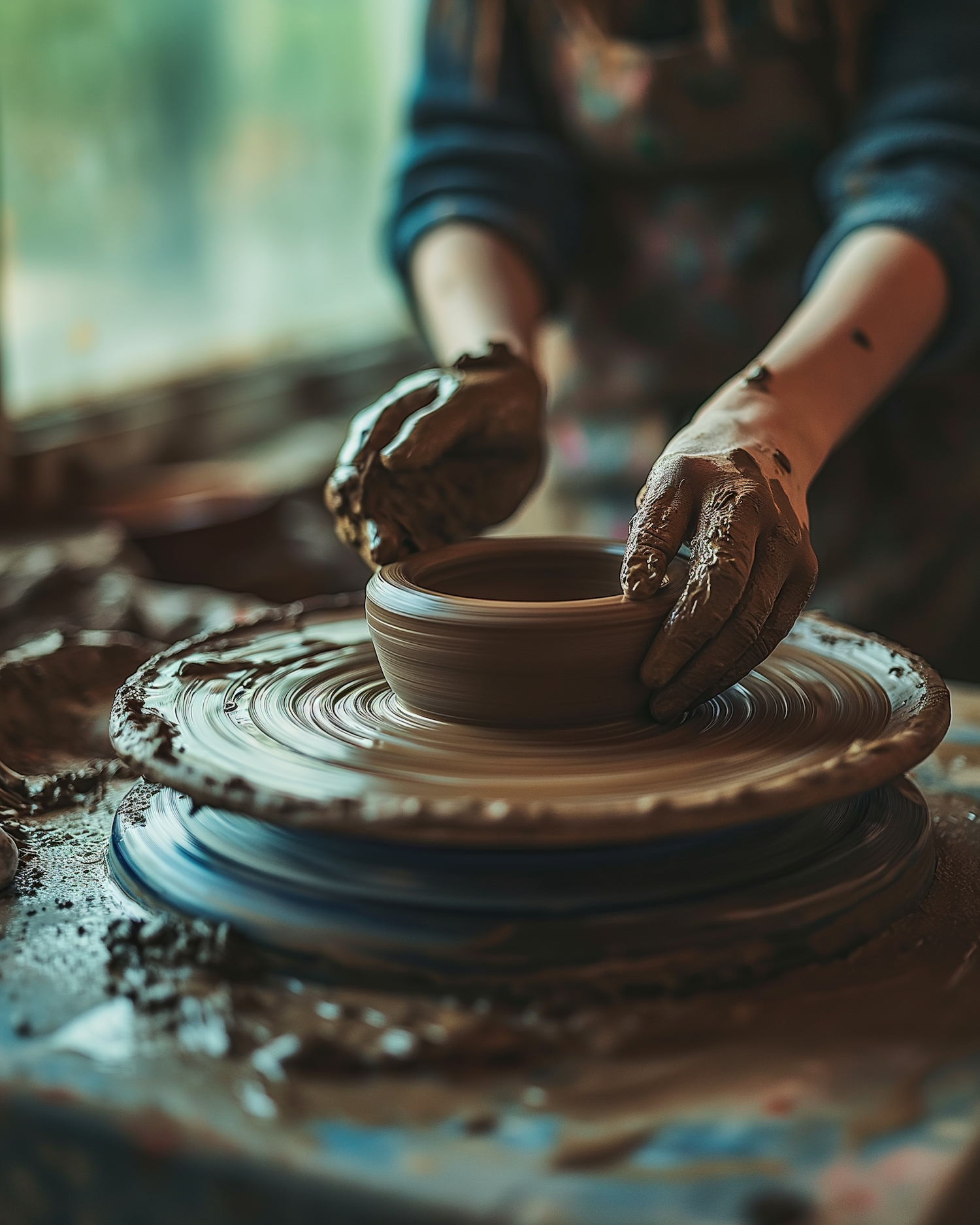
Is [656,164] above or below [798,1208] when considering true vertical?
above

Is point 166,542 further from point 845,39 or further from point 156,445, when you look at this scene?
point 845,39

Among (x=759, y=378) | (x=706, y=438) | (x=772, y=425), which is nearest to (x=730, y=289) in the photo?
(x=759, y=378)

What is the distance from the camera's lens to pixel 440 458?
4.96 feet

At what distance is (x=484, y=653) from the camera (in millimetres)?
1112

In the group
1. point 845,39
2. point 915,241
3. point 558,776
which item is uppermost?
point 845,39

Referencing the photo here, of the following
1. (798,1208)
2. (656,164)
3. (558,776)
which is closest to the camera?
(798,1208)

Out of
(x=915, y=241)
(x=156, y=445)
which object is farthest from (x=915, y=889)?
(x=156, y=445)

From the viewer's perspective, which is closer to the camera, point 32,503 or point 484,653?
point 484,653

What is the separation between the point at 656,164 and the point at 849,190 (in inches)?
15.0

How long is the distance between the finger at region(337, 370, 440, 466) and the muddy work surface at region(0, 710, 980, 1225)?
63cm

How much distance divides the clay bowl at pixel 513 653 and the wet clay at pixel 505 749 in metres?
0.02

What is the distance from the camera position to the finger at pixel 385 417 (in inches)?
56.4

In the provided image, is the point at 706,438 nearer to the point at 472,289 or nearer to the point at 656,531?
the point at 656,531

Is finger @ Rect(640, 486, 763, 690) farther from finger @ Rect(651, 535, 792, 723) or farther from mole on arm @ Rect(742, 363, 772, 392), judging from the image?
mole on arm @ Rect(742, 363, 772, 392)
